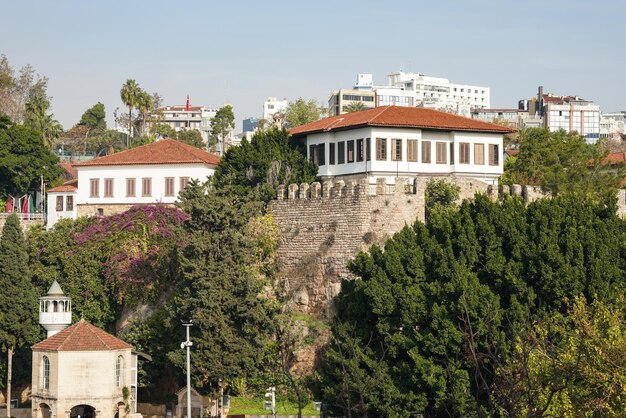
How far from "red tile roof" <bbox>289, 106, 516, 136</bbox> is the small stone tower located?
1322cm

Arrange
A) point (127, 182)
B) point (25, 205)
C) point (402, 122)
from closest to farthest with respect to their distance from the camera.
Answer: point (402, 122) < point (127, 182) < point (25, 205)

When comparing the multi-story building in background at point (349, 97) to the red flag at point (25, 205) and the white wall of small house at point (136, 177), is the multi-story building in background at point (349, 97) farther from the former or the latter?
the white wall of small house at point (136, 177)

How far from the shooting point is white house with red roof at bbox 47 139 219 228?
224ft

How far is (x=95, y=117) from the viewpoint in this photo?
148875 millimetres

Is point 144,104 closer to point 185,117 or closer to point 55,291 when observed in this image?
point 55,291

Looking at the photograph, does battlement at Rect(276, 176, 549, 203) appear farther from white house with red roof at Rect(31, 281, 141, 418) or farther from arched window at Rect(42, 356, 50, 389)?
arched window at Rect(42, 356, 50, 389)

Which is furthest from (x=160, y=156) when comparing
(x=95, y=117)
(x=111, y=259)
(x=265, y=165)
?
(x=95, y=117)

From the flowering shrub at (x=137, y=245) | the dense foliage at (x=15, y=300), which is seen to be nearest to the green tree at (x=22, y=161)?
the flowering shrub at (x=137, y=245)

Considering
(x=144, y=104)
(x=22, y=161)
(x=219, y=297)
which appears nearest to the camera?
(x=219, y=297)

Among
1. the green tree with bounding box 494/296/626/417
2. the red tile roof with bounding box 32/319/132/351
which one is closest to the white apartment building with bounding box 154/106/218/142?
the red tile roof with bounding box 32/319/132/351

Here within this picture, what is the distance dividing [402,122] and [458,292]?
14689mm

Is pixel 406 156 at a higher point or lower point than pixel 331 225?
higher

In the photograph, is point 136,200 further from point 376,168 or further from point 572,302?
point 572,302

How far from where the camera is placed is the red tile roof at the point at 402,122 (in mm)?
60312
